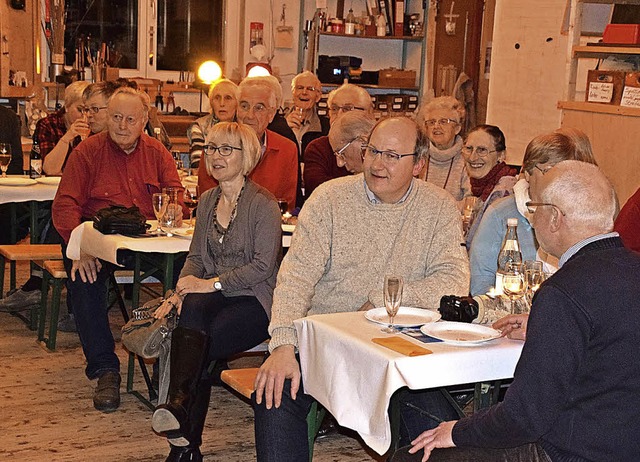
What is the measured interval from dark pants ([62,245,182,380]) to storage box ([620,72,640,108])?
9.64ft

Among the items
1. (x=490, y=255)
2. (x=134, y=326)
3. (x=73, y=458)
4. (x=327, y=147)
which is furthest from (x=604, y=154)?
(x=73, y=458)

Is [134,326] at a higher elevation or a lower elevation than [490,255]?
lower

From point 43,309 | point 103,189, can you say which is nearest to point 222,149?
point 103,189

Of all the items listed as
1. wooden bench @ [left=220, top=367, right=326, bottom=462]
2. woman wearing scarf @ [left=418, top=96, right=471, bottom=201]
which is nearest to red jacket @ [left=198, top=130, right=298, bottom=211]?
woman wearing scarf @ [left=418, top=96, right=471, bottom=201]

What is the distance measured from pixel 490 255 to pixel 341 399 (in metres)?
1.10

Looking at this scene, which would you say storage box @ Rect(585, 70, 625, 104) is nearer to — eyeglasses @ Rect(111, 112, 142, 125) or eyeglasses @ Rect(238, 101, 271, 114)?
eyeglasses @ Rect(238, 101, 271, 114)

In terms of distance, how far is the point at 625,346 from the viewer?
2.13 metres

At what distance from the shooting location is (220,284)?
12.6 ft

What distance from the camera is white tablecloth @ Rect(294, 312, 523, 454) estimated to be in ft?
8.36

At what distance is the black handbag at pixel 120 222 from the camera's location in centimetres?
436

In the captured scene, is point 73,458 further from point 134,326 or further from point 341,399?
point 341,399

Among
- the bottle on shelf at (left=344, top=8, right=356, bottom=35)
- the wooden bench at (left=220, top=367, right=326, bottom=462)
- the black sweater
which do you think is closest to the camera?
the black sweater

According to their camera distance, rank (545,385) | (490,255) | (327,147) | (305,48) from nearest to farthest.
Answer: (545,385), (490,255), (327,147), (305,48)

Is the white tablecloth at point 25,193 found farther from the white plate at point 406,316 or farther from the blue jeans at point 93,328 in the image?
the white plate at point 406,316
